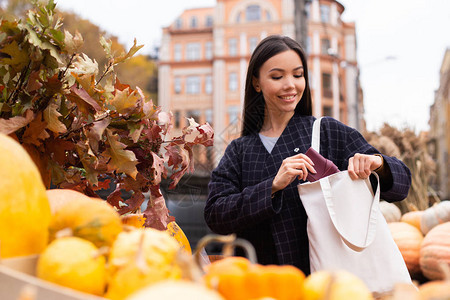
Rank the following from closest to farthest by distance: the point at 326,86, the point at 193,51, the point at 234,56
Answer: the point at 326,86
the point at 234,56
the point at 193,51

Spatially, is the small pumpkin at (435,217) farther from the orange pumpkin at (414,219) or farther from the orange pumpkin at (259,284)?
the orange pumpkin at (259,284)

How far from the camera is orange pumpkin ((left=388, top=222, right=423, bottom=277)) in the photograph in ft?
12.2

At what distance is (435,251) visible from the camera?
3.39 metres

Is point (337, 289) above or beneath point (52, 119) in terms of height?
beneath

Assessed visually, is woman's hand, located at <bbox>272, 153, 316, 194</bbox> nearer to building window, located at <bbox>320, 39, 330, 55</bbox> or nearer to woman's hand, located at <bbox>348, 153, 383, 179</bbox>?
woman's hand, located at <bbox>348, 153, 383, 179</bbox>

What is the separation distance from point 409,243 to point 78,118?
322cm

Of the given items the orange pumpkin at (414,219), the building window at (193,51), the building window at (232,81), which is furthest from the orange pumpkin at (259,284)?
the building window at (193,51)

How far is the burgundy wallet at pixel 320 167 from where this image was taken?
5.61ft

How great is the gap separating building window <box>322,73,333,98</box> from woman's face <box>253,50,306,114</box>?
33542 millimetres

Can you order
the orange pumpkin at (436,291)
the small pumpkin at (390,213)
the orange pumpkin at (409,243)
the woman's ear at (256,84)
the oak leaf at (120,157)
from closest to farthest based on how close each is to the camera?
the orange pumpkin at (436,291) < the oak leaf at (120,157) < the woman's ear at (256,84) < the orange pumpkin at (409,243) < the small pumpkin at (390,213)

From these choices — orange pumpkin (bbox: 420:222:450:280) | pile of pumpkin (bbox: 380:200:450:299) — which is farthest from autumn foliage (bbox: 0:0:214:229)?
orange pumpkin (bbox: 420:222:450:280)

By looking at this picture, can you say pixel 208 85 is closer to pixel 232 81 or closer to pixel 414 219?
pixel 232 81

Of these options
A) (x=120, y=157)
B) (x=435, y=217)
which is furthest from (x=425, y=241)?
(x=120, y=157)

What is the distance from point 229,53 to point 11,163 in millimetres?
35659
